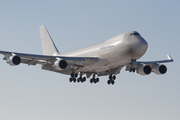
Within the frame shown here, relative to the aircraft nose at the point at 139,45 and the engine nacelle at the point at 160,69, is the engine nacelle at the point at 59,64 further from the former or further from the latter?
the engine nacelle at the point at 160,69

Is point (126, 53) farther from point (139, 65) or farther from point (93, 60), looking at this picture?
point (139, 65)

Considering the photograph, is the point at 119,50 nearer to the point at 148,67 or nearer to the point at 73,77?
the point at 73,77

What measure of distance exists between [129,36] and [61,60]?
1090 centimetres

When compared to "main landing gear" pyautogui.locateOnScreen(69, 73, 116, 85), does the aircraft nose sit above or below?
above

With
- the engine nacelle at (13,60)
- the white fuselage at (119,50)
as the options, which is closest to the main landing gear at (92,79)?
the white fuselage at (119,50)

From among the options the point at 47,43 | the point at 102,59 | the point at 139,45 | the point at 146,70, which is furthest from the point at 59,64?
the point at 47,43

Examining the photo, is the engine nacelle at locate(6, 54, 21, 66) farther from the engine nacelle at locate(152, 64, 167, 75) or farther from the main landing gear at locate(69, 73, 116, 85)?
the engine nacelle at locate(152, 64, 167, 75)

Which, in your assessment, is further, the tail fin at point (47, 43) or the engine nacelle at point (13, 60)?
the tail fin at point (47, 43)

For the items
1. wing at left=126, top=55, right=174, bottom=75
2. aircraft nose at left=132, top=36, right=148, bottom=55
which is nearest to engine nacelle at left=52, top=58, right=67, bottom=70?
aircraft nose at left=132, top=36, right=148, bottom=55

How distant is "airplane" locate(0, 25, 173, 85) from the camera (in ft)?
148

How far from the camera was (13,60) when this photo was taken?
4688 cm

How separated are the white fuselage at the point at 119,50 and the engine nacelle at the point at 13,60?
11.1 meters

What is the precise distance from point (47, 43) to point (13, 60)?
2390 centimetres

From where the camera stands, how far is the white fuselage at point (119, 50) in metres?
44.7
